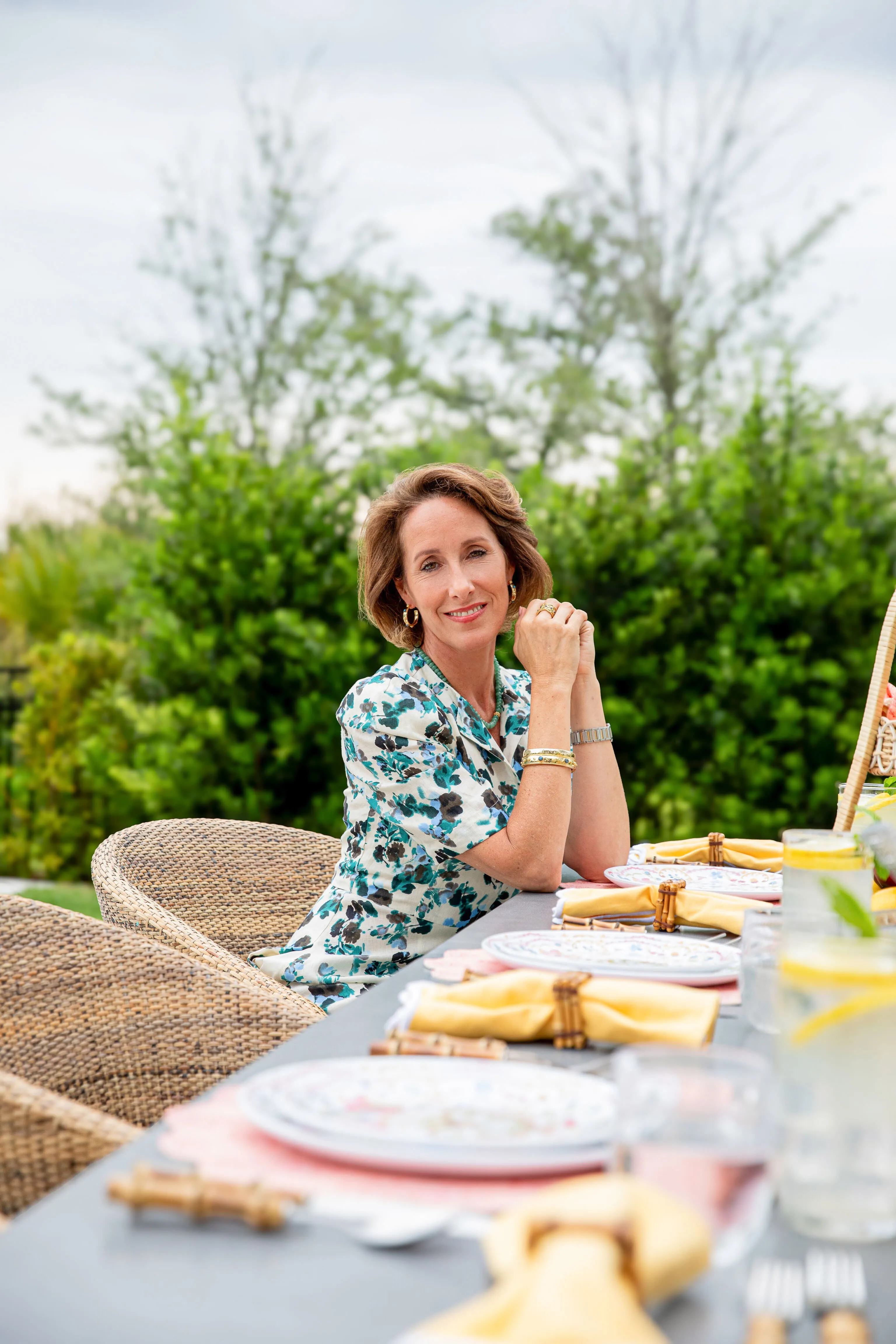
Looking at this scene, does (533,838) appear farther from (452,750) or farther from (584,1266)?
(584,1266)

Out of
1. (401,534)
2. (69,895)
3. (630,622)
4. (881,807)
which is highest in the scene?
(401,534)

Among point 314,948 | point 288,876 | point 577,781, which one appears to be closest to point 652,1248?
point 314,948

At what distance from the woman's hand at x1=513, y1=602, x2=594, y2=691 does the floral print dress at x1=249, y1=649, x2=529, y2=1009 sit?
19cm

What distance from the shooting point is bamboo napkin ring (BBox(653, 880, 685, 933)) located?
1.70 meters

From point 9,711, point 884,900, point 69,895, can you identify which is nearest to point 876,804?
point 884,900

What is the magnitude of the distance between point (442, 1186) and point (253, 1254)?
139mm

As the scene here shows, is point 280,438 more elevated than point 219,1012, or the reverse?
point 280,438

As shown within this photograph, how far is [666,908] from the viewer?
1710mm

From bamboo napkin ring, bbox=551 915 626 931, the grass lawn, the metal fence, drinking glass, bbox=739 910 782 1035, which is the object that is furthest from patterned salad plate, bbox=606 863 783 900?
the metal fence

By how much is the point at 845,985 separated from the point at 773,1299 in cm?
21

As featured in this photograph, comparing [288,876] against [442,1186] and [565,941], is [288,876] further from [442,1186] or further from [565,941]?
[442,1186]

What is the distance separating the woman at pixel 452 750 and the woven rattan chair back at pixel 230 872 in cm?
15

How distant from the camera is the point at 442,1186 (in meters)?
0.79

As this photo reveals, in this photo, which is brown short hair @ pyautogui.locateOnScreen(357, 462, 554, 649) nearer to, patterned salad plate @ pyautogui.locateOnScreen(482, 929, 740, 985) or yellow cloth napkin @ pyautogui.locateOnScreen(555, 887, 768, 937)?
yellow cloth napkin @ pyautogui.locateOnScreen(555, 887, 768, 937)
